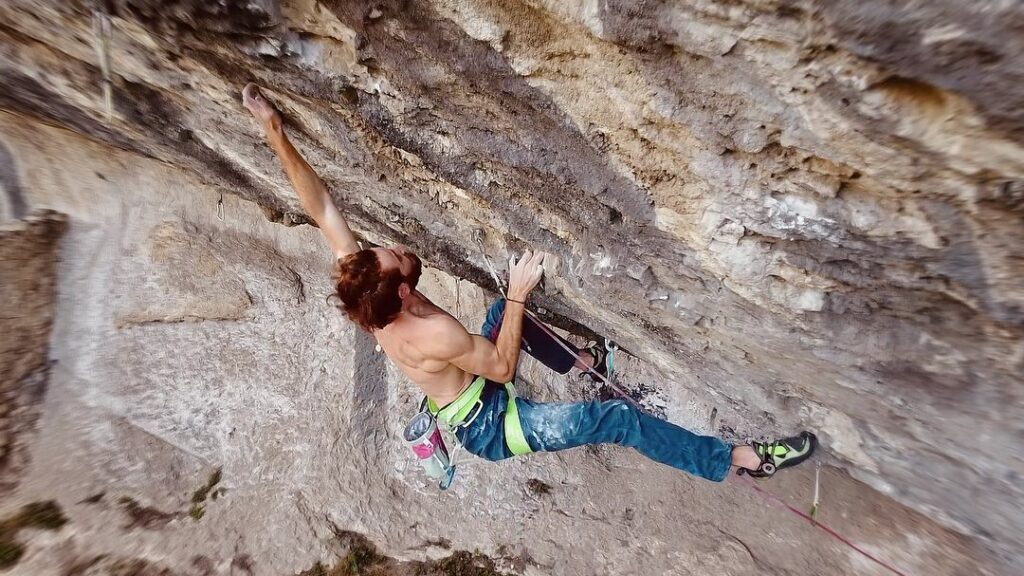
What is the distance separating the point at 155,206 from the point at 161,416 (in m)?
1.53

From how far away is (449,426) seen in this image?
3115 millimetres

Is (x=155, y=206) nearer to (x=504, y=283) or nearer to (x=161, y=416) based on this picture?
(x=161, y=416)

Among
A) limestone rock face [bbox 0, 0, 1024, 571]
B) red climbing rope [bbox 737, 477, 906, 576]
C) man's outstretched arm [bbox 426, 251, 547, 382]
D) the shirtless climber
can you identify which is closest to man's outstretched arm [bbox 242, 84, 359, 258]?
the shirtless climber

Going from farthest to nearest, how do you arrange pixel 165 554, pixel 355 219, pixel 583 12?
pixel 355 219 < pixel 165 554 < pixel 583 12

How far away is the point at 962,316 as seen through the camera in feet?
6.35

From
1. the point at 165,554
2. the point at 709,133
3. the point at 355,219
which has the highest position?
the point at 709,133

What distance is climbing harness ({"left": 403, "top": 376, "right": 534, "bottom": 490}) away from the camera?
3.07 m

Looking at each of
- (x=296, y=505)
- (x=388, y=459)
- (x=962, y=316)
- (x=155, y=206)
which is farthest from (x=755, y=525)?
(x=155, y=206)

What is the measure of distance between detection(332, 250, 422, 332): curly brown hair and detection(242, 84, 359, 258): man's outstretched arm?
1.17 ft

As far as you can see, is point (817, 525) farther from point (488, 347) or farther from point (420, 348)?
point (420, 348)

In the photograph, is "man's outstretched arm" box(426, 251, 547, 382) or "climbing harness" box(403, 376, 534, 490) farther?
"climbing harness" box(403, 376, 534, 490)

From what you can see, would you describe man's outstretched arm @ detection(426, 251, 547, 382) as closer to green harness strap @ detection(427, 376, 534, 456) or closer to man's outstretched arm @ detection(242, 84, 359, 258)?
green harness strap @ detection(427, 376, 534, 456)

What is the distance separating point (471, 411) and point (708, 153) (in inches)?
73.8

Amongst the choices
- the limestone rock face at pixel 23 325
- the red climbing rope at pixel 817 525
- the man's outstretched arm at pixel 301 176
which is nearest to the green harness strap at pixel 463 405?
the man's outstretched arm at pixel 301 176
